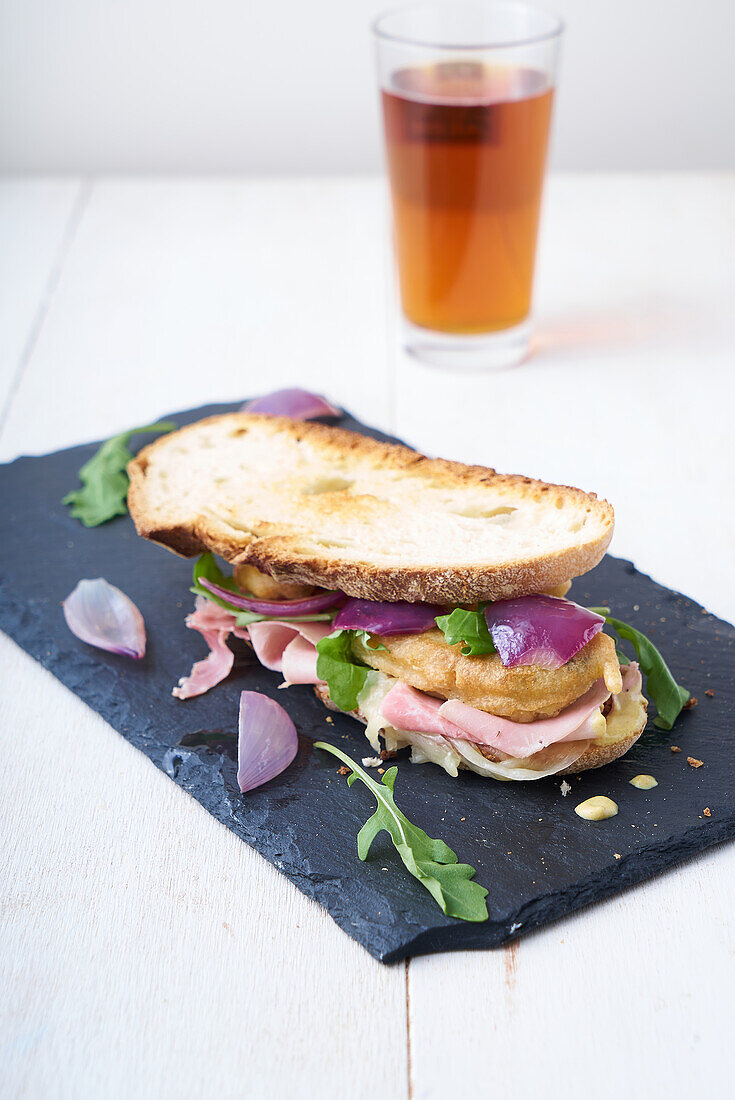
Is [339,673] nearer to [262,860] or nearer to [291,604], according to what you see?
[291,604]

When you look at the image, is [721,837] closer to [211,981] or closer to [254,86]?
[211,981]

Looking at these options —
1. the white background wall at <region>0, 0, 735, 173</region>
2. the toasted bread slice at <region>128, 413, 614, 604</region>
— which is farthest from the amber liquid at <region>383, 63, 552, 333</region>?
the white background wall at <region>0, 0, 735, 173</region>

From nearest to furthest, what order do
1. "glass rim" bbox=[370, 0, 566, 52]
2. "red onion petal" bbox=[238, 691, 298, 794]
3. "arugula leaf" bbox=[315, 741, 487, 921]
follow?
"arugula leaf" bbox=[315, 741, 487, 921]
"red onion petal" bbox=[238, 691, 298, 794]
"glass rim" bbox=[370, 0, 566, 52]

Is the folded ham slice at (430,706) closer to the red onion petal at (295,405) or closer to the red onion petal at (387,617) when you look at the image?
the red onion petal at (387,617)

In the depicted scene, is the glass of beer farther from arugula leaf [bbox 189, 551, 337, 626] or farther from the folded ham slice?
the folded ham slice

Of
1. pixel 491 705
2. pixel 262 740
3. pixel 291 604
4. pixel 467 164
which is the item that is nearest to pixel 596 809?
pixel 491 705

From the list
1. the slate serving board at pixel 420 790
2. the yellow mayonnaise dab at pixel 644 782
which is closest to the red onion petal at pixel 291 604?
the slate serving board at pixel 420 790

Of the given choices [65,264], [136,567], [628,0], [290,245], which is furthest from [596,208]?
[136,567]
